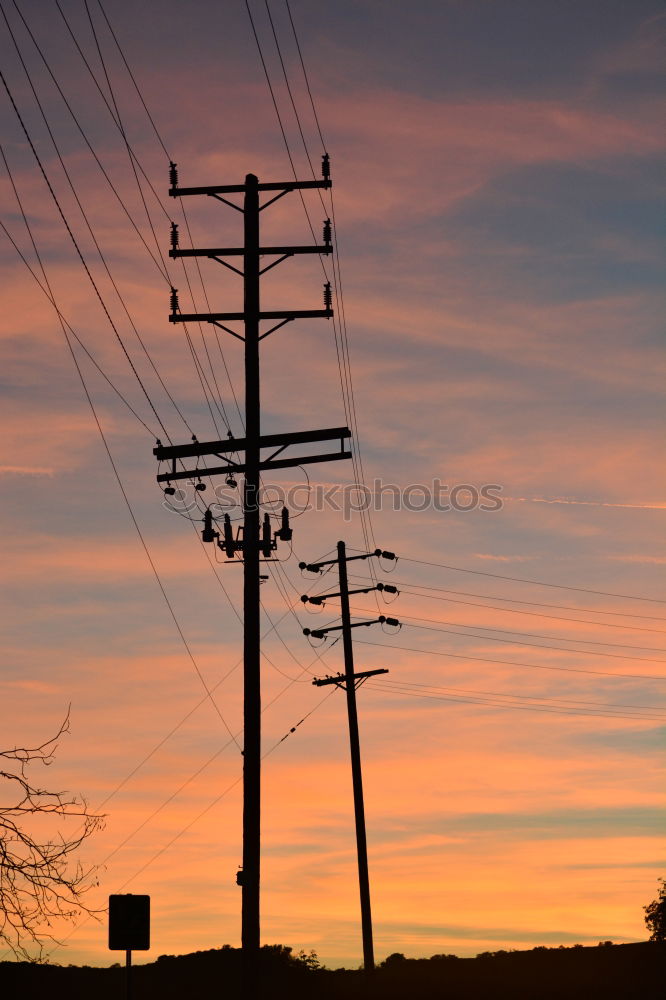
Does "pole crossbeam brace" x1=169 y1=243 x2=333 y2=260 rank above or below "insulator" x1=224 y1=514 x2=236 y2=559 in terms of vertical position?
above

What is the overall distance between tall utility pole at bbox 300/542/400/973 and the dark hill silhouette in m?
1.46

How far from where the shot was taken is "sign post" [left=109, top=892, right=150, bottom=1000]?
65.2 feet

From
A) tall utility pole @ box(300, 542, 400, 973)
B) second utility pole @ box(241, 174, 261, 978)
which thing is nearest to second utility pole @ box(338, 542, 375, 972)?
tall utility pole @ box(300, 542, 400, 973)

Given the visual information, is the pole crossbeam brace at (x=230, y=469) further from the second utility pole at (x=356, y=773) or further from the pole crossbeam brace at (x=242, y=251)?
the second utility pole at (x=356, y=773)

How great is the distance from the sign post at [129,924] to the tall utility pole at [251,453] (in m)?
2.83

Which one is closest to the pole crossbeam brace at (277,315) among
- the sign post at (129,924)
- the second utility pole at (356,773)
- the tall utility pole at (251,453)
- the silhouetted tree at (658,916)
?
the tall utility pole at (251,453)

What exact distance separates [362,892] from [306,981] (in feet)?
10.1

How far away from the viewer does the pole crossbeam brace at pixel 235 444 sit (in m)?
25.6

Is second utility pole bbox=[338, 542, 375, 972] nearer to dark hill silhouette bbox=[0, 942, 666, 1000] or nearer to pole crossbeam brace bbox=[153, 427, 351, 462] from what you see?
dark hill silhouette bbox=[0, 942, 666, 1000]

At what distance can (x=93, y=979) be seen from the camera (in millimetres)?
37750

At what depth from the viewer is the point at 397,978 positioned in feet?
113

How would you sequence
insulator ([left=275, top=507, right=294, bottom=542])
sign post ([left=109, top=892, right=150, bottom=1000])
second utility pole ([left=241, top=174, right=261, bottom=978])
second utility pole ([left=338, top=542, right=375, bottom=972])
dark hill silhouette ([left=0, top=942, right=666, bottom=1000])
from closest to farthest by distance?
1. sign post ([left=109, top=892, right=150, bottom=1000])
2. second utility pole ([left=241, top=174, right=261, bottom=978])
3. insulator ([left=275, top=507, right=294, bottom=542])
4. dark hill silhouette ([left=0, top=942, right=666, bottom=1000])
5. second utility pole ([left=338, top=542, right=375, bottom=972])

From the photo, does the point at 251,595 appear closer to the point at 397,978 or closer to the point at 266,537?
the point at 266,537

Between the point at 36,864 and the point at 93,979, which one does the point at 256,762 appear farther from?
the point at 93,979
